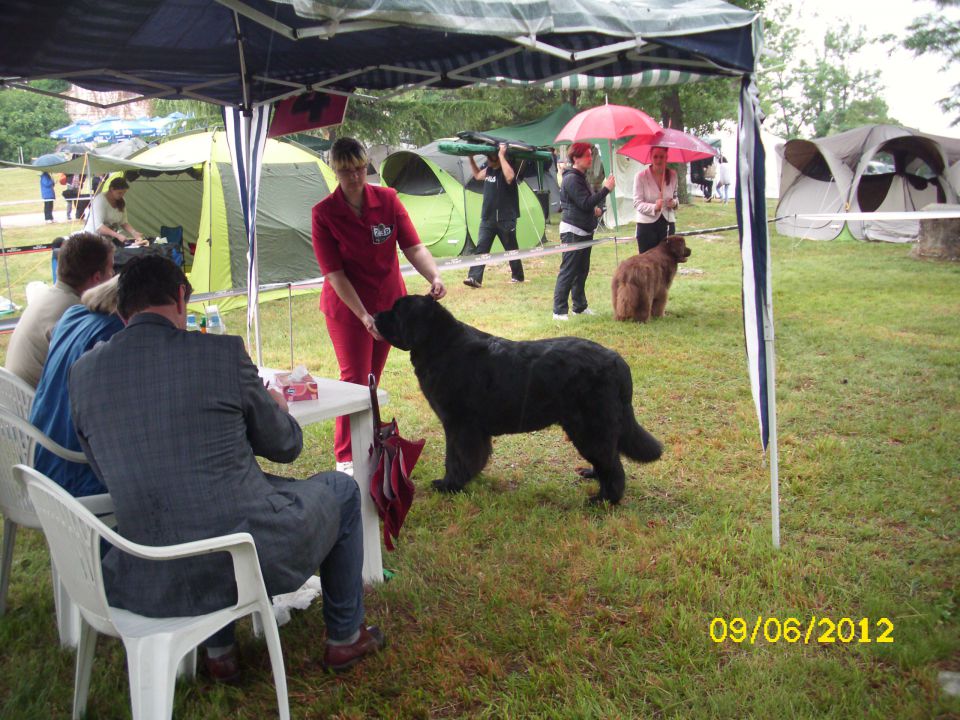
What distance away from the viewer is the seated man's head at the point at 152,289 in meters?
1.93

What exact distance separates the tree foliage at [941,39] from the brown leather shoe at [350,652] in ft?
51.8

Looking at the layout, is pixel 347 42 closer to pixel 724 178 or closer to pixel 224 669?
pixel 224 669

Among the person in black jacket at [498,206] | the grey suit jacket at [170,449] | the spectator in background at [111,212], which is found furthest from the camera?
the person in black jacket at [498,206]

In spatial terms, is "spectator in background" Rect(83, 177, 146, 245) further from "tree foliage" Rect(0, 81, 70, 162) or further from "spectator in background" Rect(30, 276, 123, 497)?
"tree foliage" Rect(0, 81, 70, 162)

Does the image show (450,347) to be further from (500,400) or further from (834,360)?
(834,360)

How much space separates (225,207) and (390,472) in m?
6.88

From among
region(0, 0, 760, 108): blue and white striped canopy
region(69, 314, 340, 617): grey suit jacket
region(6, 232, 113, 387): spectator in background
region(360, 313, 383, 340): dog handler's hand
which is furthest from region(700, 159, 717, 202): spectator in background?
region(69, 314, 340, 617): grey suit jacket

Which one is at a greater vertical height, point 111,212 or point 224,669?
point 111,212

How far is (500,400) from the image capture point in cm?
340

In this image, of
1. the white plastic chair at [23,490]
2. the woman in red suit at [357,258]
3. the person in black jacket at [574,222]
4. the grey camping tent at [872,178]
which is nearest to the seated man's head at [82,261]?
the white plastic chair at [23,490]

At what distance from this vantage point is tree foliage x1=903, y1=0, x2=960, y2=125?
43.9 ft

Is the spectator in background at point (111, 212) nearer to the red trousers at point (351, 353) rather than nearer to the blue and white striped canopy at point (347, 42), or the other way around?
the blue and white striped canopy at point (347, 42)

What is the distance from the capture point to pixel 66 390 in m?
2.40

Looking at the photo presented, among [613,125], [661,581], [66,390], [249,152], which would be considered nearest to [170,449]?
[66,390]
